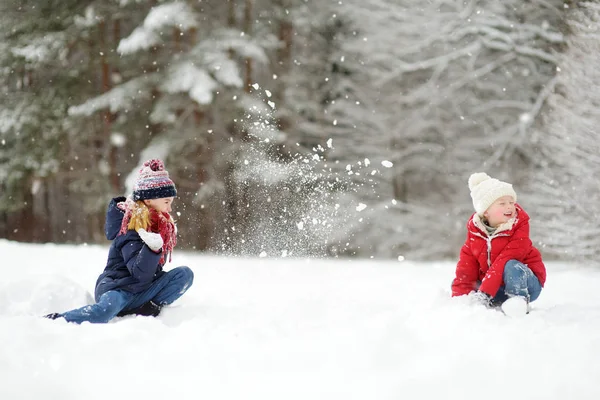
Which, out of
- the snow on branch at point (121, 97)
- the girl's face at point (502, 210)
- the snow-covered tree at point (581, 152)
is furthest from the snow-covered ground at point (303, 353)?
the snow on branch at point (121, 97)

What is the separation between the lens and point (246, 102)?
11.6 meters

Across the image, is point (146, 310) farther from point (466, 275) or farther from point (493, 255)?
point (493, 255)

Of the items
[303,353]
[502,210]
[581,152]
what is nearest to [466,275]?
[502,210]

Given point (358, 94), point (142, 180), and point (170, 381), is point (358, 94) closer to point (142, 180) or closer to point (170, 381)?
point (142, 180)

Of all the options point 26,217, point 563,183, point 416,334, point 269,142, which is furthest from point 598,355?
point 26,217

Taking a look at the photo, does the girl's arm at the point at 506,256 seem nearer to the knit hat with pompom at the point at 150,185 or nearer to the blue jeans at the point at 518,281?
the blue jeans at the point at 518,281

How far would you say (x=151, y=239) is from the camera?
3.60 metres

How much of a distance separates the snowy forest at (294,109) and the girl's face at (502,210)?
7.78m

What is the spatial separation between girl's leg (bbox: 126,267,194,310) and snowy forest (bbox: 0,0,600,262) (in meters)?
7.43

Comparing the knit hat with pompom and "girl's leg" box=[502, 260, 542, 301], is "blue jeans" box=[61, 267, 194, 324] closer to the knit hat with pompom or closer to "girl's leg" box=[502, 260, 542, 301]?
the knit hat with pompom

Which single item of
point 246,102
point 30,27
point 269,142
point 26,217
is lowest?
point 26,217

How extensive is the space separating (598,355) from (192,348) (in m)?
1.78

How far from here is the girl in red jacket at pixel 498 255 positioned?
3.60 m

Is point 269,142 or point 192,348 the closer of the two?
point 192,348
